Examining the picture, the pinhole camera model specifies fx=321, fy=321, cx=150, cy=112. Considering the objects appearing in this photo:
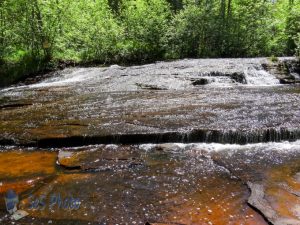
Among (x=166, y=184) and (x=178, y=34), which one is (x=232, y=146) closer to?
(x=166, y=184)

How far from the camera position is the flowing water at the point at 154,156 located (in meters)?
4.38

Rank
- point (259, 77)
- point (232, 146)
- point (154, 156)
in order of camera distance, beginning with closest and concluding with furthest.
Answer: point (154, 156) < point (232, 146) < point (259, 77)

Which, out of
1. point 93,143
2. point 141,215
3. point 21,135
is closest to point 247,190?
point 141,215

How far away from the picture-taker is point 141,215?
4.27m

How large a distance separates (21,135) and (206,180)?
4.67 meters

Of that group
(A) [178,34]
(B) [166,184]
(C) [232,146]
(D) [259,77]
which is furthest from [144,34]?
(B) [166,184]

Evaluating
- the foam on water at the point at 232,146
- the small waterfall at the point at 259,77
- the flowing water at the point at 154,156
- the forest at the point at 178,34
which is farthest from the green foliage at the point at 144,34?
the foam on water at the point at 232,146

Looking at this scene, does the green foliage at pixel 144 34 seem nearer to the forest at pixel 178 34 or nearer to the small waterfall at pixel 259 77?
the forest at pixel 178 34

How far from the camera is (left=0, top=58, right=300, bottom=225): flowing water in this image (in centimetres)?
438

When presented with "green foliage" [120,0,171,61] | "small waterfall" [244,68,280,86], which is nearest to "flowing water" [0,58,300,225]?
"small waterfall" [244,68,280,86]

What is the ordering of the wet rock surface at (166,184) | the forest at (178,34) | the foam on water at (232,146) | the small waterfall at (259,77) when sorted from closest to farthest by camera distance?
the wet rock surface at (166,184) → the foam on water at (232,146) → the small waterfall at (259,77) → the forest at (178,34)

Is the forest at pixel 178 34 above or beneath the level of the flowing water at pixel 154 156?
above

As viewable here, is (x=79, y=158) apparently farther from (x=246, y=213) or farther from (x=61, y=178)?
(x=246, y=213)

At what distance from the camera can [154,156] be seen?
642cm
